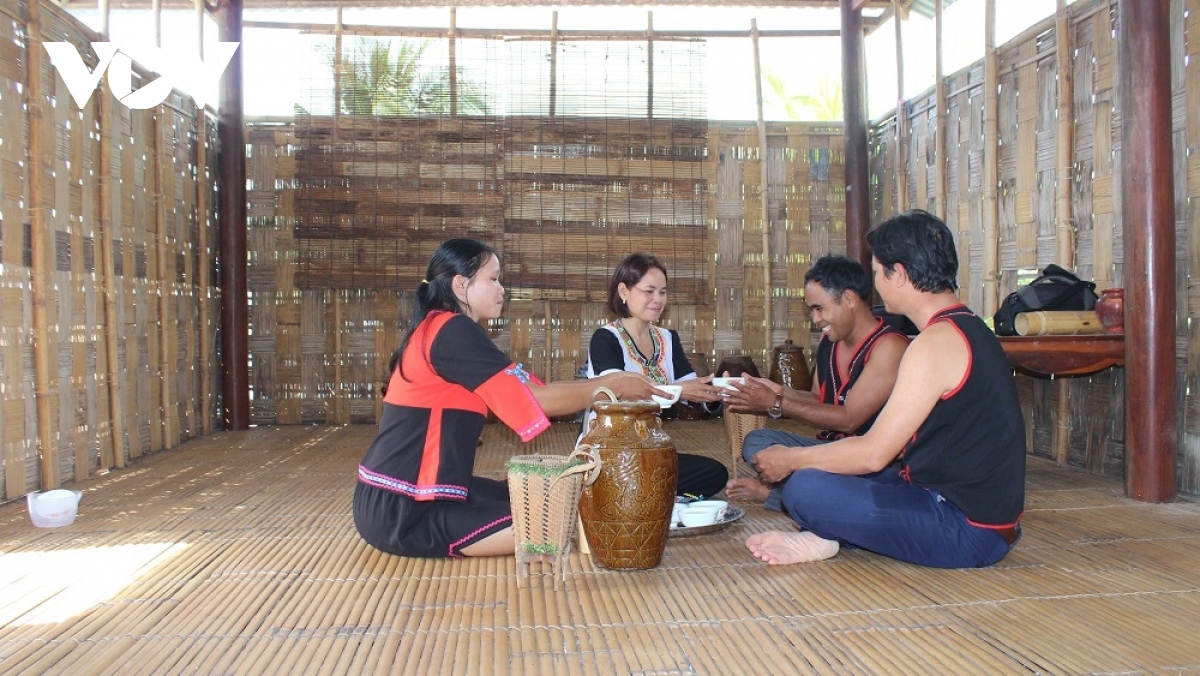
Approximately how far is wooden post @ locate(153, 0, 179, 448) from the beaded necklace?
3.17 m

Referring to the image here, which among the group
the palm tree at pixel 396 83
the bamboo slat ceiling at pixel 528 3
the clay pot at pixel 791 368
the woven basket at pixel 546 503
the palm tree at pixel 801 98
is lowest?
the woven basket at pixel 546 503

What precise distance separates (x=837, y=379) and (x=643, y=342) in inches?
32.1

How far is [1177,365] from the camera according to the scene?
4.21 metres

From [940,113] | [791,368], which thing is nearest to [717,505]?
[940,113]

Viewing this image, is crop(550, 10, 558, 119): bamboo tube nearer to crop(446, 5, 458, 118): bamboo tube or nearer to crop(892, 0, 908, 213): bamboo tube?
crop(446, 5, 458, 118): bamboo tube

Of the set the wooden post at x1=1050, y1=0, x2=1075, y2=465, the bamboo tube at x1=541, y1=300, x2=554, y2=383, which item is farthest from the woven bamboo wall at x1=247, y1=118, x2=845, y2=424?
the wooden post at x1=1050, y1=0, x2=1075, y2=465

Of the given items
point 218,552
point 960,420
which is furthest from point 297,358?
point 960,420

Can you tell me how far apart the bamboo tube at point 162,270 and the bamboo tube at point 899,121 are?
4673mm

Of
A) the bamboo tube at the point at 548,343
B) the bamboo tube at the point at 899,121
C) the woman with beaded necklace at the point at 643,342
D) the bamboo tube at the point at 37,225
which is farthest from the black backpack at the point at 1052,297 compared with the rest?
the bamboo tube at the point at 37,225

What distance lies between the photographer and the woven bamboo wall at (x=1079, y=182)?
13.6ft

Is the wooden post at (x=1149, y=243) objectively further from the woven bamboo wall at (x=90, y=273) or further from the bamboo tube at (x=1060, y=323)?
the woven bamboo wall at (x=90, y=273)

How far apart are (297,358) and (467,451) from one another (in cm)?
471

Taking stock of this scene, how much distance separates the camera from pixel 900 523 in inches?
112

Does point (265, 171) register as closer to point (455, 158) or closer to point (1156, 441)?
point (455, 158)
